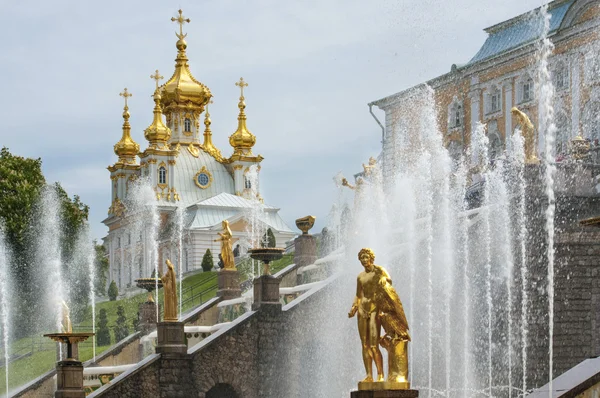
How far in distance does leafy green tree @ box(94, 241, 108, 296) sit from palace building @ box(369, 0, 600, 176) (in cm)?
2178

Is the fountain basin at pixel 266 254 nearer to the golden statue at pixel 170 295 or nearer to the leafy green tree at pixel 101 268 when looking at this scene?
the golden statue at pixel 170 295

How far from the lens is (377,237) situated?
31.2m

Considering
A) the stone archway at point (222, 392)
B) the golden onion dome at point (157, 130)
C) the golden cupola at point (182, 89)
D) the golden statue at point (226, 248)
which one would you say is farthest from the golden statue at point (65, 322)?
the golden cupola at point (182, 89)

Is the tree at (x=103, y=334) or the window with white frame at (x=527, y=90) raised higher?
the window with white frame at (x=527, y=90)

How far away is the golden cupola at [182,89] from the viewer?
83.9 metres

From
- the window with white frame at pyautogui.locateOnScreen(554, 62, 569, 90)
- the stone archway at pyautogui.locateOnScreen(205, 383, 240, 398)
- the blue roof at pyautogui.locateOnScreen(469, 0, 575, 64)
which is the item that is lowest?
the stone archway at pyautogui.locateOnScreen(205, 383, 240, 398)

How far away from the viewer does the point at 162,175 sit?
269 feet

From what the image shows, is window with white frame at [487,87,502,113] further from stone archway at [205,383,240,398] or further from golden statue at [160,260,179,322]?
golden statue at [160,260,179,322]

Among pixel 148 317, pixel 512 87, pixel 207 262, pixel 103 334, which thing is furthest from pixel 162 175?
pixel 148 317

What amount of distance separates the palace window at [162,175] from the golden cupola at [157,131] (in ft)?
4.34

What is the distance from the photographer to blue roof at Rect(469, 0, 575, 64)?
51500mm

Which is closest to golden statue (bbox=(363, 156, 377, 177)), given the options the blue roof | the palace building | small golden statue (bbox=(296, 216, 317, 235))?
small golden statue (bbox=(296, 216, 317, 235))

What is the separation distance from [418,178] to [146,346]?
7877mm

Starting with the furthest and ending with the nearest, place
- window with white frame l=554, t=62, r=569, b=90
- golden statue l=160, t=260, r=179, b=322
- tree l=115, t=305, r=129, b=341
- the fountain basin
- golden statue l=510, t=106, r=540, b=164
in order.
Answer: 1. window with white frame l=554, t=62, r=569, b=90
2. tree l=115, t=305, r=129, b=341
3. the fountain basin
4. golden statue l=160, t=260, r=179, b=322
5. golden statue l=510, t=106, r=540, b=164
